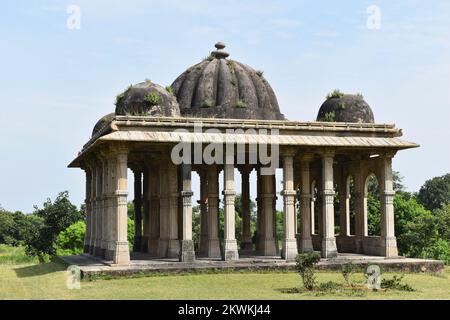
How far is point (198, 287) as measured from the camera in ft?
81.4

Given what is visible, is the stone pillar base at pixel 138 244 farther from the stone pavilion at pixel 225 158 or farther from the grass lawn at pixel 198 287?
the grass lawn at pixel 198 287

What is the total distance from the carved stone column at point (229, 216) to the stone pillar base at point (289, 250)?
7.62 ft

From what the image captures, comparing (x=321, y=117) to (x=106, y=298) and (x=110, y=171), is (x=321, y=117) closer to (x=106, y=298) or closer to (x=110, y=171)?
(x=110, y=171)

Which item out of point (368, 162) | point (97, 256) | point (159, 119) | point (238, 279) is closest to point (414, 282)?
point (238, 279)

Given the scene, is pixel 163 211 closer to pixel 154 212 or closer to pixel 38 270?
pixel 154 212

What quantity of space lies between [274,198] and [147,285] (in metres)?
11.7

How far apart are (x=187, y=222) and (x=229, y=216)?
1920mm

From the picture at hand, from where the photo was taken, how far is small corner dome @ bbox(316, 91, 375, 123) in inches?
1383

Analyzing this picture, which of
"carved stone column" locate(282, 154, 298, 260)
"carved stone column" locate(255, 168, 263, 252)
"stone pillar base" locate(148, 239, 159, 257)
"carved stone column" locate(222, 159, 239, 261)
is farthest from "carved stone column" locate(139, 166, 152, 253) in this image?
"carved stone column" locate(282, 154, 298, 260)

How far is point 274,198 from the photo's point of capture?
117 ft

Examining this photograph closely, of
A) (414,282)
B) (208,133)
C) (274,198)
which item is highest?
(208,133)

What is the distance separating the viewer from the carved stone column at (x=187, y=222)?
99.3 feet

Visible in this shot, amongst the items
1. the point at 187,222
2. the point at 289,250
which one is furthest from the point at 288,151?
the point at 187,222

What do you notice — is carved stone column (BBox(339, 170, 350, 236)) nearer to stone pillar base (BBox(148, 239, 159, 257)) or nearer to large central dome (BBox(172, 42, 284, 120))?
large central dome (BBox(172, 42, 284, 120))
